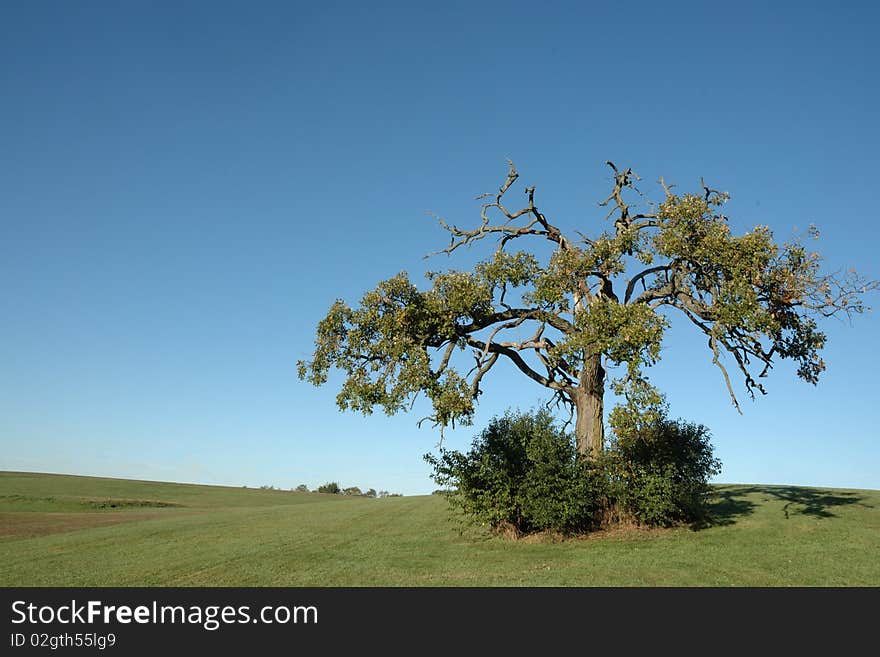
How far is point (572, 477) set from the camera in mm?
28203

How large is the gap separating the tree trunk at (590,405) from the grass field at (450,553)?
4337 millimetres

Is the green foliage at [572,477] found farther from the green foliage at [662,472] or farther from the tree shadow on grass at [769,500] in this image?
the tree shadow on grass at [769,500]

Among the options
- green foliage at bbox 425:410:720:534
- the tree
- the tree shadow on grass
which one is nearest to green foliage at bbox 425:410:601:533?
green foliage at bbox 425:410:720:534

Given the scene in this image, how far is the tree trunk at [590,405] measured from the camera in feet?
100

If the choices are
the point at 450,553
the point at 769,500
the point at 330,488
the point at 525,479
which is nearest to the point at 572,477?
the point at 525,479

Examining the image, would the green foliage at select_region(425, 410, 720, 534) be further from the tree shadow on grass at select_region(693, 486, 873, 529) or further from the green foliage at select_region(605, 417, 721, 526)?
the tree shadow on grass at select_region(693, 486, 873, 529)

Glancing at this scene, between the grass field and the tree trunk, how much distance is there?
4.34 m

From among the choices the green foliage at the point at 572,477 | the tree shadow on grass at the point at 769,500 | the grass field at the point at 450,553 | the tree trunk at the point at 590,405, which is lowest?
the grass field at the point at 450,553

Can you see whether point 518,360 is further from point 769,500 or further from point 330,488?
point 330,488

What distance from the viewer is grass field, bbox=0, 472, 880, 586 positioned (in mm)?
20297

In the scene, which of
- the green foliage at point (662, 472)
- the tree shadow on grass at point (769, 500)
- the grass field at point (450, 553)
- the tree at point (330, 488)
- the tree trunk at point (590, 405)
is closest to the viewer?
the grass field at point (450, 553)

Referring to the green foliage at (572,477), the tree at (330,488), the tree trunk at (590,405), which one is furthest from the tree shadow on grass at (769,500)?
the tree at (330,488)
